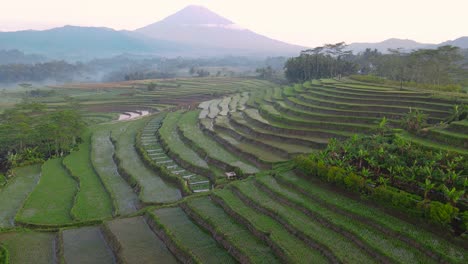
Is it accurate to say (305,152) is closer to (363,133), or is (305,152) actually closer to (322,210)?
(363,133)

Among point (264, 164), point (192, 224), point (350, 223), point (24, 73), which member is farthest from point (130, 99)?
point (24, 73)

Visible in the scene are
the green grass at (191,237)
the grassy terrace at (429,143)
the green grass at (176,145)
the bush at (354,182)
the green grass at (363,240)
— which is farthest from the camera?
the green grass at (176,145)

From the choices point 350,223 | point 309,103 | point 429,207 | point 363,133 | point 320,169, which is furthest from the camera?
point 309,103

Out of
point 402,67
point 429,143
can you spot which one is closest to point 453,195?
point 429,143

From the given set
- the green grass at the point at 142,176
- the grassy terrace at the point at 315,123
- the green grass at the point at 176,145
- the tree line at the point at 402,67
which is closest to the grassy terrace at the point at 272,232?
the green grass at the point at 142,176

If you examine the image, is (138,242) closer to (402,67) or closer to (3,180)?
(3,180)

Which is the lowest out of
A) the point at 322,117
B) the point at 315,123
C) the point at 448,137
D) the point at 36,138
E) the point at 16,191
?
the point at 16,191

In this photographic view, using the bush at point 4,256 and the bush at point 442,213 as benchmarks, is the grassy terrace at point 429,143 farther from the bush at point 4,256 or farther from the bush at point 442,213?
the bush at point 4,256
